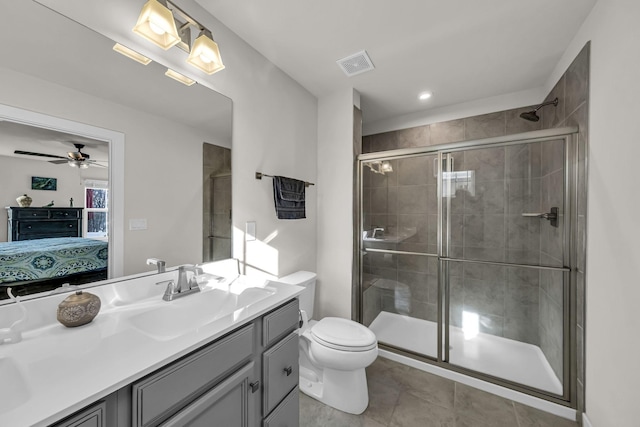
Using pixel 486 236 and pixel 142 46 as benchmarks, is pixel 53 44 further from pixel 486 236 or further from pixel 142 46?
pixel 486 236

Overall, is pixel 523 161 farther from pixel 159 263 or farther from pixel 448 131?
pixel 159 263

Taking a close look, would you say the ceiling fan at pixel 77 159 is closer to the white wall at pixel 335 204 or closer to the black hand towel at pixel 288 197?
the black hand towel at pixel 288 197

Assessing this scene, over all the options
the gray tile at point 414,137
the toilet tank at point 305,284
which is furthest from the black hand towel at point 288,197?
the gray tile at point 414,137

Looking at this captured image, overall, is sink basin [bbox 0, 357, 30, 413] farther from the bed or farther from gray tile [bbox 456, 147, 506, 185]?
gray tile [bbox 456, 147, 506, 185]

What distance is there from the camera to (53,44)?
923mm

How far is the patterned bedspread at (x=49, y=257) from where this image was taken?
0.84 m

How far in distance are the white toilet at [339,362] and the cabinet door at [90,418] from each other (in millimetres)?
964

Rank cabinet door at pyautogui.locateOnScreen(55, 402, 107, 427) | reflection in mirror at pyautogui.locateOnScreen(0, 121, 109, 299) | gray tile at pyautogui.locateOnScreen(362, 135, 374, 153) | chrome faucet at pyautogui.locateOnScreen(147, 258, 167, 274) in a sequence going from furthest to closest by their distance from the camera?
gray tile at pyautogui.locateOnScreen(362, 135, 374, 153)
chrome faucet at pyautogui.locateOnScreen(147, 258, 167, 274)
reflection in mirror at pyautogui.locateOnScreen(0, 121, 109, 299)
cabinet door at pyautogui.locateOnScreen(55, 402, 107, 427)

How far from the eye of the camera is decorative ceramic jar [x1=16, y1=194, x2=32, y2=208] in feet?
2.79

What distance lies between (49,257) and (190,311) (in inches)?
21.4

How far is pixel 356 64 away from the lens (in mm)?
1886

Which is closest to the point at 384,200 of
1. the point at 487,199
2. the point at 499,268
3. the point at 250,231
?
the point at 487,199

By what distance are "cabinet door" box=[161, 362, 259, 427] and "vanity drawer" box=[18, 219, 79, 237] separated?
2.67 feet

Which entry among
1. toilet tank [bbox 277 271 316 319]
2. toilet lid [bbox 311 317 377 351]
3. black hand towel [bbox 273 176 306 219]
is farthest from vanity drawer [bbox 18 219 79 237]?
toilet lid [bbox 311 317 377 351]
